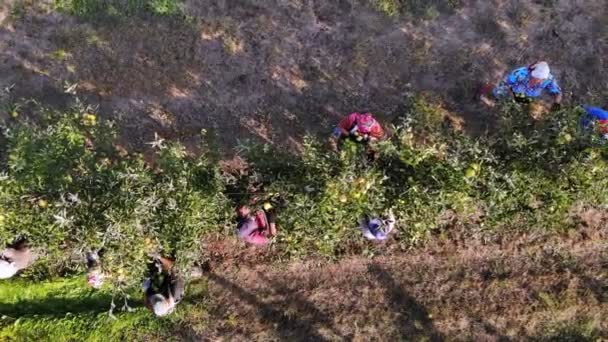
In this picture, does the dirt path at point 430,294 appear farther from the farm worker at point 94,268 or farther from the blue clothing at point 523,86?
the blue clothing at point 523,86

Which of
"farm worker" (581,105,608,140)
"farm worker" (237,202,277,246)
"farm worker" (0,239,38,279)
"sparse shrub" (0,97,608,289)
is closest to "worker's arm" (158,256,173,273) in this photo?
"sparse shrub" (0,97,608,289)

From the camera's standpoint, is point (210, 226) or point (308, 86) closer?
point (210, 226)

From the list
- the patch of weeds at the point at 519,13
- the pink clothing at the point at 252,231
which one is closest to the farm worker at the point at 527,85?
the patch of weeds at the point at 519,13

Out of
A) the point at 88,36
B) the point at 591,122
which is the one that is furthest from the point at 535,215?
the point at 88,36

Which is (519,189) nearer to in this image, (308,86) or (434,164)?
(434,164)

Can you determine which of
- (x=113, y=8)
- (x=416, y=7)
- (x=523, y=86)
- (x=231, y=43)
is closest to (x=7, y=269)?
(x=113, y=8)
